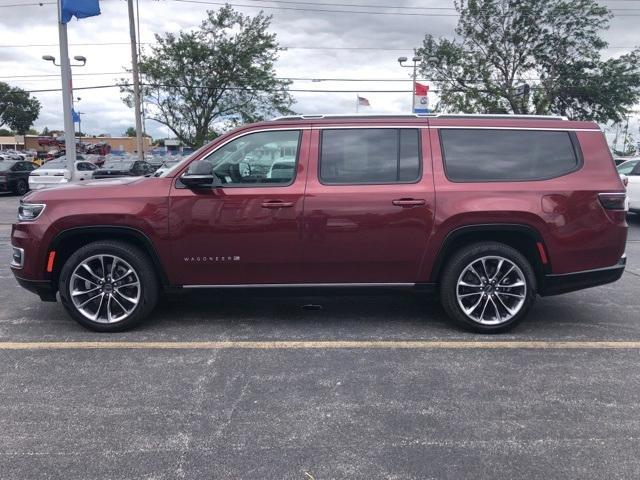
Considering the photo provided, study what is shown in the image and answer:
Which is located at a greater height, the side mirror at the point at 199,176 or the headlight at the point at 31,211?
the side mirror at the point at 199,176

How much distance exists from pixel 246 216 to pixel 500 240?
7.31 ft

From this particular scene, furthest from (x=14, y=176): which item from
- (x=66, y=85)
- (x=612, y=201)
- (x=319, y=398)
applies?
(x=612, y=201)

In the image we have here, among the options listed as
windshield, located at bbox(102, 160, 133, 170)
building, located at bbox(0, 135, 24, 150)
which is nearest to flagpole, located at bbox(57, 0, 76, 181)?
windshield, located at bbox(102, 160, 133, 170)

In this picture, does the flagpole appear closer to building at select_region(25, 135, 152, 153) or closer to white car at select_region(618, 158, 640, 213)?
white car at select_region(618, 158, 640, 213)

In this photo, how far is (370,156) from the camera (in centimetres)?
472

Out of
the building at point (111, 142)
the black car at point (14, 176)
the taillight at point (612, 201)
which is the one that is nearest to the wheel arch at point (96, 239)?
the taillight at point (612, 201)

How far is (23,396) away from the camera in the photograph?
142 inches

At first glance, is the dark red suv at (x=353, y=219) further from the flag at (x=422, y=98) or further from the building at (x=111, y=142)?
the building at (x=111, y=142)

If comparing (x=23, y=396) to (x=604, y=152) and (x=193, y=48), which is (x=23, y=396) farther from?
(x=193, y=48)

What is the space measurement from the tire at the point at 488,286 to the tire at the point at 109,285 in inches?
102

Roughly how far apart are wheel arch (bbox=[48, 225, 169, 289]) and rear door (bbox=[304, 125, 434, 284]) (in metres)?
1.29

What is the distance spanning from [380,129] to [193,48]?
29.4m

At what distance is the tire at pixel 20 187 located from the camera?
21.8 meters

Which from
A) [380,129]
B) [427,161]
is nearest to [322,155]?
[380,129]
